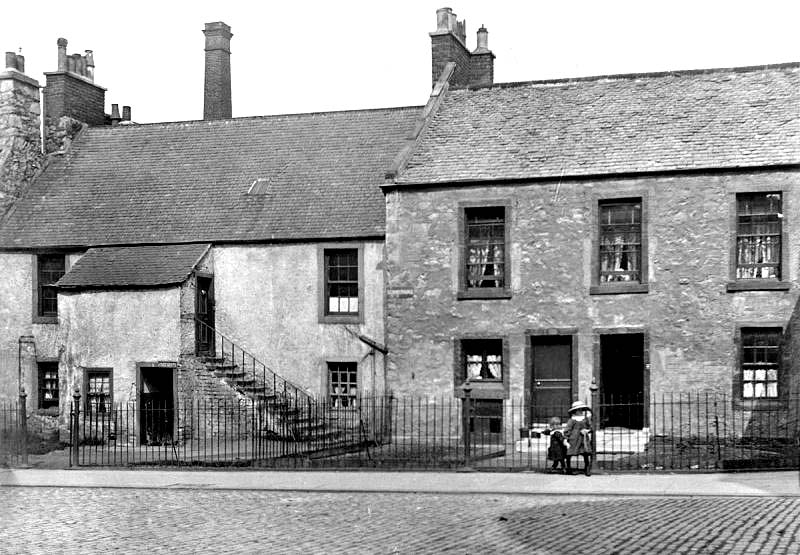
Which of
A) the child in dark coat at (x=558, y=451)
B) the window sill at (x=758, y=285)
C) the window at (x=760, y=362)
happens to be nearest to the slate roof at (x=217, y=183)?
the window sill at (x=758, y=285)

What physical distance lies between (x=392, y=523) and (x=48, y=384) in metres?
19.3

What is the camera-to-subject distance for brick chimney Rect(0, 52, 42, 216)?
30.4 meters

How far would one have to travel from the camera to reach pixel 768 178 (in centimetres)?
→ 2269

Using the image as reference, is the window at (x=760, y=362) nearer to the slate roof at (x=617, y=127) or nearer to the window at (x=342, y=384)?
the slate roof at (x=617, y=127)

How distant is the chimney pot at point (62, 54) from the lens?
106 ft

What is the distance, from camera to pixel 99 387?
1047 inches

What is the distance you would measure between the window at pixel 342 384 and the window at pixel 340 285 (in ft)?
4.22

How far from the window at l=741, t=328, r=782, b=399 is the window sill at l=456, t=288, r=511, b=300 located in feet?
18.4

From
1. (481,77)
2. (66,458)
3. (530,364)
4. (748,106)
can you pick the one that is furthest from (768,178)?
(66,458)

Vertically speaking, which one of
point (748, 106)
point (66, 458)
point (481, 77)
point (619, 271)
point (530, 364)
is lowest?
point (66, 458)

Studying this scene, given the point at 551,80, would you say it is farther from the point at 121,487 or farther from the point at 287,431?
the point at 121,487

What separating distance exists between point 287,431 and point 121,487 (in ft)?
20.8

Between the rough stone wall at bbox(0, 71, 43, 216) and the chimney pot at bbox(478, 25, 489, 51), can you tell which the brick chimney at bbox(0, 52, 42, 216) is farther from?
the chimney pot at bbox(478, 25, 489, 51)

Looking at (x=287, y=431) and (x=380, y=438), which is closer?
(x=287, y=431)
